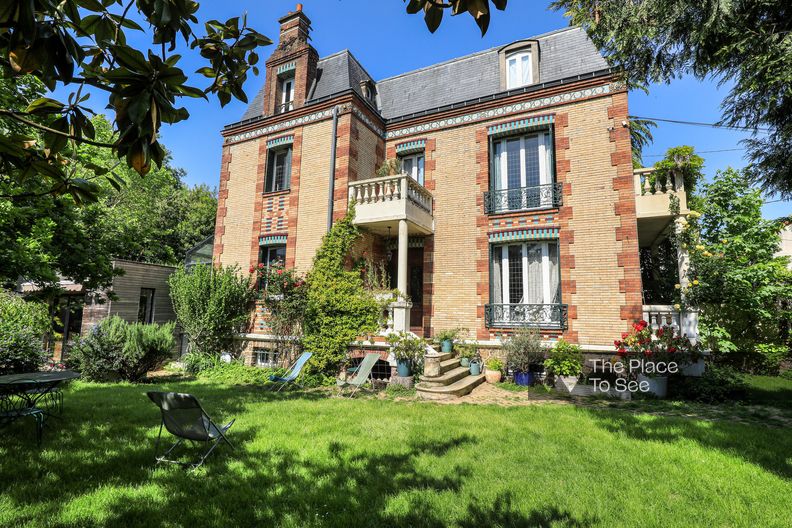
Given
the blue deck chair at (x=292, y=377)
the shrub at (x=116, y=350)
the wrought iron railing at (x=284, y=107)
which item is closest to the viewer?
the blue deck chair at (x=292, y=377)

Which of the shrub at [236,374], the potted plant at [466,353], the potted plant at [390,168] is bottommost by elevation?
the shrub at [236,374]

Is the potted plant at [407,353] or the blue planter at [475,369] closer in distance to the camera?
the potted plant at [407,353]

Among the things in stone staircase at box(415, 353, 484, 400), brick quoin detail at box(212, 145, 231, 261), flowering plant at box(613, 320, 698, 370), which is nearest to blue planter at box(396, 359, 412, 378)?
stone staircase at box(415, 353, 484, 400)

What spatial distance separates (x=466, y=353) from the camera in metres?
10.3

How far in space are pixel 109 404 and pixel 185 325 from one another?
484cm

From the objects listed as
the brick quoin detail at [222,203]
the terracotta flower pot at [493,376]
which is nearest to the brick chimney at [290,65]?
the brick quoin detail at [222,203]

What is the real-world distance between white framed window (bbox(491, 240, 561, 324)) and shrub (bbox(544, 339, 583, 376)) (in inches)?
48.7

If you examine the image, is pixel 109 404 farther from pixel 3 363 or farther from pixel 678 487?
pixel 678 487

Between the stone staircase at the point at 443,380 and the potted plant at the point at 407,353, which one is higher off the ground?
the potted plant at the point at 407,353

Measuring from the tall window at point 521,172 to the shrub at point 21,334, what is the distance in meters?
11.7

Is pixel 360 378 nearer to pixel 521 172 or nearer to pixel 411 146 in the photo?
pixel 521 172

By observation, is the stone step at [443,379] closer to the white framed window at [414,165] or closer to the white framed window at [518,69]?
the white framed window at [414,165]

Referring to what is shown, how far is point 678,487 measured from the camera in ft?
12.5

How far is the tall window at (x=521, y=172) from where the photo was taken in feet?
36.6
